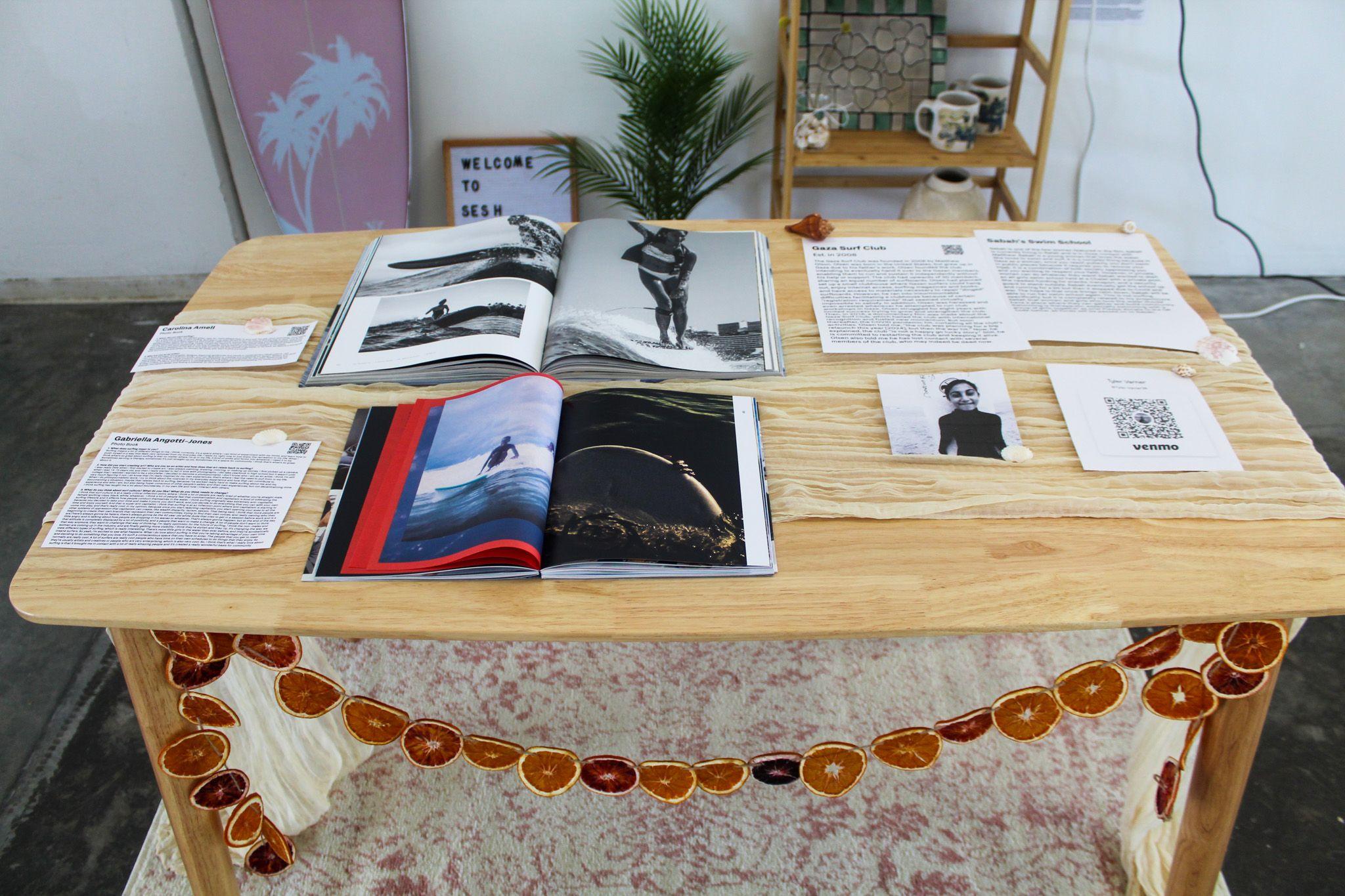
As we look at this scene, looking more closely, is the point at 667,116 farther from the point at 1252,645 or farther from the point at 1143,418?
the point at 1252,645

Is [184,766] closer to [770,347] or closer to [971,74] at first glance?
[770,347]

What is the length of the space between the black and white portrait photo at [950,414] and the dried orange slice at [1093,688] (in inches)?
9.6

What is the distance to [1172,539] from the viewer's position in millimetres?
954

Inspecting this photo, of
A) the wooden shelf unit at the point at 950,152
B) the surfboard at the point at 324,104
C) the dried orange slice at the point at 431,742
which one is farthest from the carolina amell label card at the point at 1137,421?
the surfboard at the point at 324,104

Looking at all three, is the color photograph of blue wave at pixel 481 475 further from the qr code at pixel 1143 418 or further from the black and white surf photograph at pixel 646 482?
the qr code at pixel 1143 418

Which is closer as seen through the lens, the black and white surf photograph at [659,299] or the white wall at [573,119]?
the black and white surf photograph at [659,299]

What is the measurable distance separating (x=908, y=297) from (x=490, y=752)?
77 cm

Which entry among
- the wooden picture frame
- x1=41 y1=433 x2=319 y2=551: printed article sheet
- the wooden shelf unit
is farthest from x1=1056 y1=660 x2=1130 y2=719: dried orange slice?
the wooden picture frame

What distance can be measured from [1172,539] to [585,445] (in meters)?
0.58

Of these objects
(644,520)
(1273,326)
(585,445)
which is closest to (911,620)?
(644,520)

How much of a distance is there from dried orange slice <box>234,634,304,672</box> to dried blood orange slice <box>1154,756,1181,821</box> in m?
Result: 1.04

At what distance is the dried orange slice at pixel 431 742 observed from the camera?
115 cm

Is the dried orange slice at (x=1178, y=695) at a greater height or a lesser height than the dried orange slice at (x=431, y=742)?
greater

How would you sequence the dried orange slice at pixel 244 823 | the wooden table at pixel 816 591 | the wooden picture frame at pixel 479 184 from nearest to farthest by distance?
1. the wooden table at pixel 816 591
2. the dried orange slice at pixel 244 823
3. the wooden picture frame at pixel 479 184
